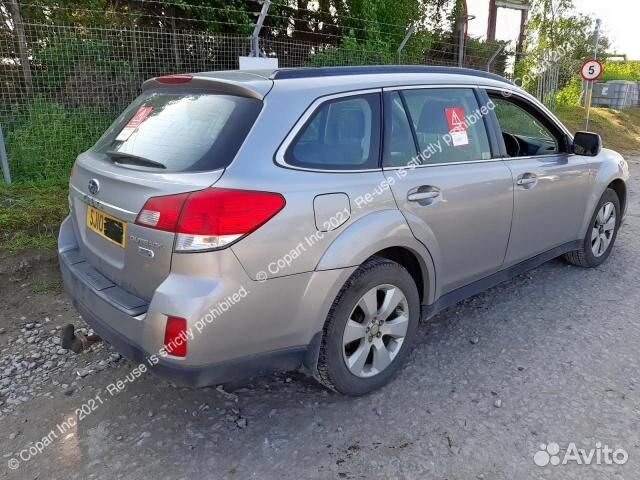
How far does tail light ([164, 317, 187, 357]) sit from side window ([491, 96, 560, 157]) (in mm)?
2559

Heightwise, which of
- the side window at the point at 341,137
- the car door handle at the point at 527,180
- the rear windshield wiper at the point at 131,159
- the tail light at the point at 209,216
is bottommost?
the car door handle at the point at 527,180

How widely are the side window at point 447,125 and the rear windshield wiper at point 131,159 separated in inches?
55.4

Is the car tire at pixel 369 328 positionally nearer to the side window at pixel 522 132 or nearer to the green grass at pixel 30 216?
the side window at pixel 522 132

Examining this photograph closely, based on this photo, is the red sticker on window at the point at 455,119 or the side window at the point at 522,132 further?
the side window at the point at 522,132

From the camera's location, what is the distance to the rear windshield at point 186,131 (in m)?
2.26

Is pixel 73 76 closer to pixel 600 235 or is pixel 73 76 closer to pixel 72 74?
pixel 72 74

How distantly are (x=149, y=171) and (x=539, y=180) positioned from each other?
2660mm

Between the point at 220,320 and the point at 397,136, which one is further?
the point at 397,136

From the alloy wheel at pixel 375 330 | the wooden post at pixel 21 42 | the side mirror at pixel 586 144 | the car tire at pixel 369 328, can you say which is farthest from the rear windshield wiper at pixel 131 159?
the wooden post at pixel 21 42

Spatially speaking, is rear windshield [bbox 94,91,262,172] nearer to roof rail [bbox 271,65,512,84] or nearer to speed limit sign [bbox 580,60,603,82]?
roof rail [bbox 271,65,512,84]

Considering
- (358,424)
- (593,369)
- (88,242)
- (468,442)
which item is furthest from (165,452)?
(593,369)

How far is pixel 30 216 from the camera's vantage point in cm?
488
